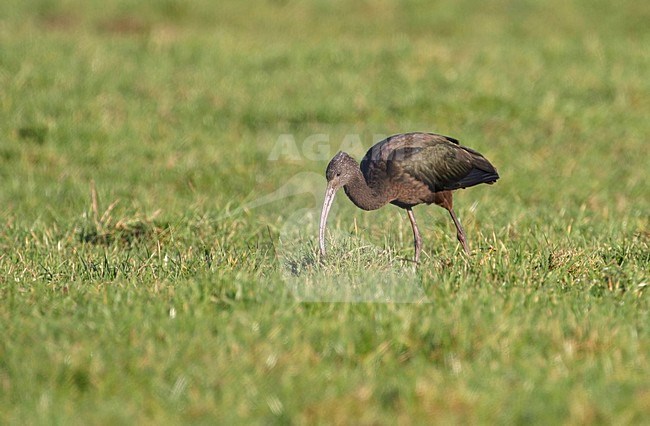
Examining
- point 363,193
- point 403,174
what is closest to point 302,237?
point 363,193

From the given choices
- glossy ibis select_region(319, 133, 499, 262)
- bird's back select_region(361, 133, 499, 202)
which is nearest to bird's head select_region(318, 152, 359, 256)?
glossy ibis select_region(319, 133, 499, 262)

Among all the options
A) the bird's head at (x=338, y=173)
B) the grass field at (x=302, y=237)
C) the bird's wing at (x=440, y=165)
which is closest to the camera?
the grass field at (x=302, y=237)

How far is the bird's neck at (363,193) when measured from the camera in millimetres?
6793

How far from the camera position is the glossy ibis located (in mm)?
Answer: 6773

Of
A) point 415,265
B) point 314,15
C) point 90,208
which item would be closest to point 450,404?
point 415,265

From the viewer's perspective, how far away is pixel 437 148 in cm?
715

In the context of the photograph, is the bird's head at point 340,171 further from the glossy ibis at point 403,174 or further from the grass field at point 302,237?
the grass field at point 302,237

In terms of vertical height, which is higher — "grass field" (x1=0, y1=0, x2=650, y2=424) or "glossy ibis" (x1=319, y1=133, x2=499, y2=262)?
"glossy ibis" (x1=319, y1=133, x2=499, y2=262)

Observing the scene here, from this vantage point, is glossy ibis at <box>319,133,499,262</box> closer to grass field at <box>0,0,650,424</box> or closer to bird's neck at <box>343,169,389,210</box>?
bird's neck at <box>343,169,389,210</box>

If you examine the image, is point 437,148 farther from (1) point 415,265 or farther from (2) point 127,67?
(2) point 127,67

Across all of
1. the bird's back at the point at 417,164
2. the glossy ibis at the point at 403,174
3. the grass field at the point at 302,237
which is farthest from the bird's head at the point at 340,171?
the grass field at the point at 302,237

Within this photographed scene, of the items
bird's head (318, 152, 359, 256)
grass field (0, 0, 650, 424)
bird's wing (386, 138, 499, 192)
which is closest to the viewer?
grass field (0, 0, 650, 424)

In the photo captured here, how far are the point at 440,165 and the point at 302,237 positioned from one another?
1.12 meters

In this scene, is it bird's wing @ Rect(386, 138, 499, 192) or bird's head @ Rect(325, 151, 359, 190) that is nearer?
bird's head @ Rect(325, 151, 359, 190)
